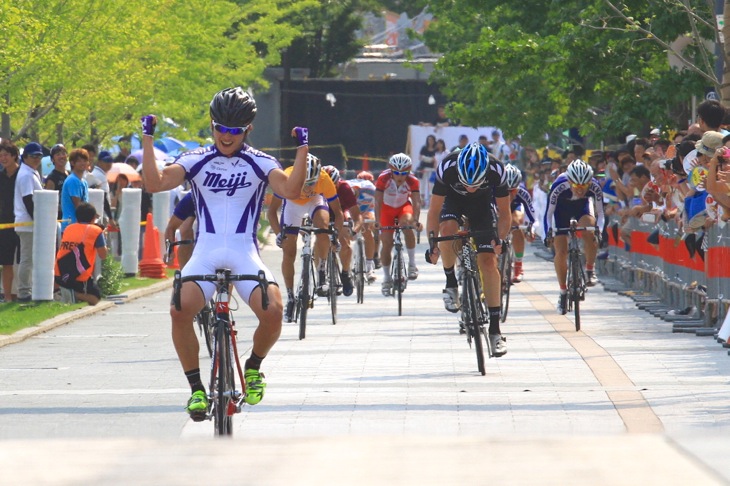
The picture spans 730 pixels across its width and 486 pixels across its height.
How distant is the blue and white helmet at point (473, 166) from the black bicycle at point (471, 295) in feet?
1.34

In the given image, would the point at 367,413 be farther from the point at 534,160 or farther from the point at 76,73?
the point at 534,160

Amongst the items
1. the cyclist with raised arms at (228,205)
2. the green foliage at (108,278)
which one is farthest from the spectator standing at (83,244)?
the cyclist with raised arms at (228,205)

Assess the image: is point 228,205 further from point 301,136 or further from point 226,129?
point 301,136

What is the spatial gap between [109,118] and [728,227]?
21.9 metres

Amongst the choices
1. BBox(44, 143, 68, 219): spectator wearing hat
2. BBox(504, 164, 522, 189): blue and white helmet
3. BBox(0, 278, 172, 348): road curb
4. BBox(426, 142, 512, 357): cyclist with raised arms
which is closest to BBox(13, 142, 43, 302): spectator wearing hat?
BBox(0, 278, 172, 348): road curb

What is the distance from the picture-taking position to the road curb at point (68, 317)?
1606 centimetres

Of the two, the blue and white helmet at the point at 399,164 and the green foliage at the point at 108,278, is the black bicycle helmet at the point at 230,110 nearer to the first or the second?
the blue and white helmet at the point at 399,164

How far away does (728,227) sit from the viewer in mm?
15148

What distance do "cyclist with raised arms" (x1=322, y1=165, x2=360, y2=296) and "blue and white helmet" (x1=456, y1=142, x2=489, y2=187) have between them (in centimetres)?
450

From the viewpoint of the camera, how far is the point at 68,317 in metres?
18.5

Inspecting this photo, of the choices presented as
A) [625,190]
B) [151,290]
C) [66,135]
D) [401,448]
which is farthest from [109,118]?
[401,448]

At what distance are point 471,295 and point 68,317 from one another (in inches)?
258

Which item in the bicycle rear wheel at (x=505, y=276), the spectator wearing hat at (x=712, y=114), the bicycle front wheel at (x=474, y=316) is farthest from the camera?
the bicycle rear wheel at (x=505, y=276)

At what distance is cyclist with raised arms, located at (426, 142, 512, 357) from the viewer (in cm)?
1343
